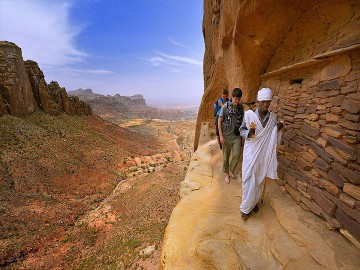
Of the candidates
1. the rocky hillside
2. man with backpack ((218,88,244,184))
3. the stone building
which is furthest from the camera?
the rocky hillside

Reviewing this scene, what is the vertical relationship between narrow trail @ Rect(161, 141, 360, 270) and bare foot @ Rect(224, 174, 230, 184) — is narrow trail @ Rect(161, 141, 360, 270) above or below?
below

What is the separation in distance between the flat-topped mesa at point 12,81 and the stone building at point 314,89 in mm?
26666

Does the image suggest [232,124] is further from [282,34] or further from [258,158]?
[282,34]

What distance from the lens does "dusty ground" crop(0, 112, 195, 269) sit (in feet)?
28.6

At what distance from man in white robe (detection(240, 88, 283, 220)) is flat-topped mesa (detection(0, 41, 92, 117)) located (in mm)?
26905

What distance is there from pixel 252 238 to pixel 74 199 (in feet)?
51.1

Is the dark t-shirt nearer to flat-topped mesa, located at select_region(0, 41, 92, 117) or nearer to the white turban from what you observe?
the white turban

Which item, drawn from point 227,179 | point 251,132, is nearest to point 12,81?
point 227,179

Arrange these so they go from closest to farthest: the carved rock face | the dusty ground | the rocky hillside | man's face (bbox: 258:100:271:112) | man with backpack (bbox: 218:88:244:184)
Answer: the carved rock face → man's face (bbox: 258:100:271:112) → man with backpack (bbox: 218:88:244:184) → the dusty ground → the rocky hillside

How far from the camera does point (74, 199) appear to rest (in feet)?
48.5

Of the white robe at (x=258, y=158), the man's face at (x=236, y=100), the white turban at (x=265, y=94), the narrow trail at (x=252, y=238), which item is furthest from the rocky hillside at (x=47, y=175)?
the white turban at (x=265, y=94)

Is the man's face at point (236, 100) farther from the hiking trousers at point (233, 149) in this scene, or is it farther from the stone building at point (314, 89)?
the stone building at point (314, 89)

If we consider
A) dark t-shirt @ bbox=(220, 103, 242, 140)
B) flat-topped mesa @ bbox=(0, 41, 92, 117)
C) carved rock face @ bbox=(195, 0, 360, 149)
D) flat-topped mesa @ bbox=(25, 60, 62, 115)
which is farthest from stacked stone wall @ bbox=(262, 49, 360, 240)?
flat-topped mesa @ bbox=(25, 60, 62, 115)

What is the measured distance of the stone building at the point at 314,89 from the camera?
253cm
